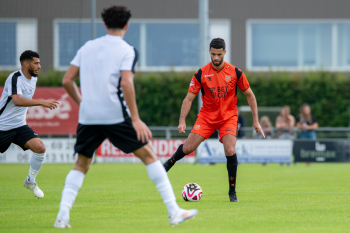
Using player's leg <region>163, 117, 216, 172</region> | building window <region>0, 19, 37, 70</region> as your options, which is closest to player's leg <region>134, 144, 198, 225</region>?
player's leg <region>163, 117, 216, 172</region>

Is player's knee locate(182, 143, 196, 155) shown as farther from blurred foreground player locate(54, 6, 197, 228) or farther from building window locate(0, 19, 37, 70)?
building window locate(0, 19, 37, 70)

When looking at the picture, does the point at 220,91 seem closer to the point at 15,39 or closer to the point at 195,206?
the point at 195,206

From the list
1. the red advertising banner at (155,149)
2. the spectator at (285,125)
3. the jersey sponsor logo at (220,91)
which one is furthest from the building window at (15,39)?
the jersey sponsor logo at (220,91)

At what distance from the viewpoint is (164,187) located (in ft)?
17.6

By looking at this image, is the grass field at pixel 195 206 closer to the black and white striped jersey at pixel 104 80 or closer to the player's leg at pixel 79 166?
the player's leg at pixel 79 166

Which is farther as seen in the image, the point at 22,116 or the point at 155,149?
the point at 155,149

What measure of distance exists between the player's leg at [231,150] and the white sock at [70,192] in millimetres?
2962

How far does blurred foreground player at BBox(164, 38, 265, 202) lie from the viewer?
7.94 m

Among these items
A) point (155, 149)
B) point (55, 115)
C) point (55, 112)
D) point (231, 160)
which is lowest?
point (155, 149)

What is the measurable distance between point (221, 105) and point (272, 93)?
1747 centimetres

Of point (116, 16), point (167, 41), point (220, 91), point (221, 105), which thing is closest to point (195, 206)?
point (221, 105)

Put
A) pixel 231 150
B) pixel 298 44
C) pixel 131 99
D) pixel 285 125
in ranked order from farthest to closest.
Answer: pixel 298 44 < pixel 285 125 < pixel 231 150 < pixel 131 99

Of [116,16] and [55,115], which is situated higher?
[116,16]

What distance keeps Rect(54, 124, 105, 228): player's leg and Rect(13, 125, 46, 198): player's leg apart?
305cm
